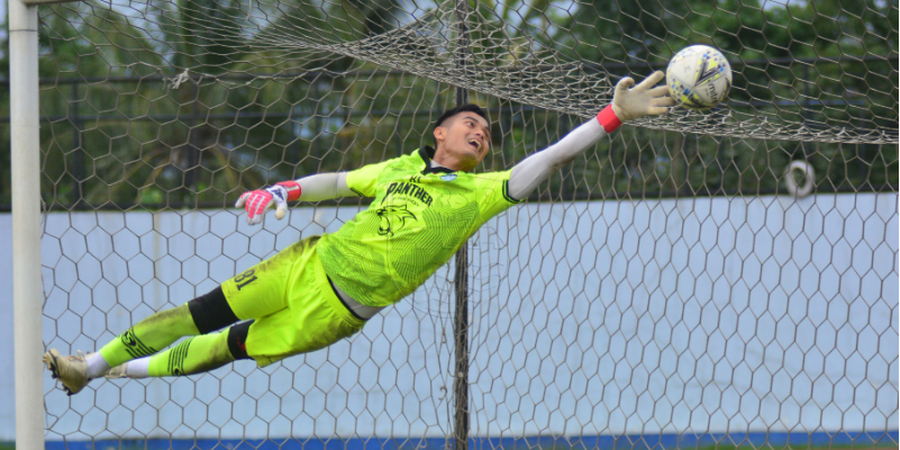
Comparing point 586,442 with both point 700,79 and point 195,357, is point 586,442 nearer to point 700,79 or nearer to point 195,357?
point 195,357

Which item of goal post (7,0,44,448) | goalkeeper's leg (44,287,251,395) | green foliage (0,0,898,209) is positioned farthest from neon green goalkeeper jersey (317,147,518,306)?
green foliage (0,0,898,209)

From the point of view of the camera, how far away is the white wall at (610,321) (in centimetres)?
475

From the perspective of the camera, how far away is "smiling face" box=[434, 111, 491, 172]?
2.79 m

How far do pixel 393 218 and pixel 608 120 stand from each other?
2.62 feet

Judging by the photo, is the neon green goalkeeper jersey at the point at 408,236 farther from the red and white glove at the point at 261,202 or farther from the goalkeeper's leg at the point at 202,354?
the goalkeeper's leg at the point at 202,354

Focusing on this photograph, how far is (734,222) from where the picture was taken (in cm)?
479

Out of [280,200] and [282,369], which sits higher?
[280,200]

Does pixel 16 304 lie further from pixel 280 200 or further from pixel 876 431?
pixel 876 431

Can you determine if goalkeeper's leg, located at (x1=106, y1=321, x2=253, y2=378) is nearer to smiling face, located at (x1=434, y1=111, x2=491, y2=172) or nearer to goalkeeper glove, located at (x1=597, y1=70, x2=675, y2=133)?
smiling face, located at (x1=434, y1=111, x2=491, y2=172)

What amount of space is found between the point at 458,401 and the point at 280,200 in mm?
1487

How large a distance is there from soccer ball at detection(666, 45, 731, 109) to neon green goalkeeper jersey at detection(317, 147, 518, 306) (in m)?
0.64

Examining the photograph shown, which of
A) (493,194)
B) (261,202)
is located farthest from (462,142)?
(261,202)

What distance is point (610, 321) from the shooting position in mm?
4891

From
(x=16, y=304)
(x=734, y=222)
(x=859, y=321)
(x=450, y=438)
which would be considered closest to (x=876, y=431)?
(x=859, y=321)
